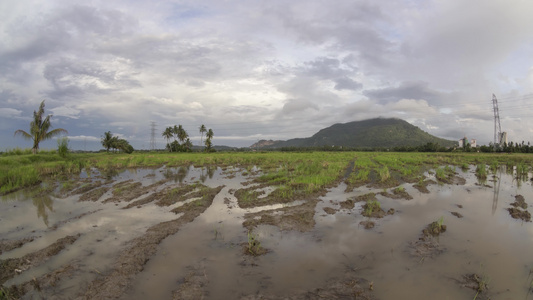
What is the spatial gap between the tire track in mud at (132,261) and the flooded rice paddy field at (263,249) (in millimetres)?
32

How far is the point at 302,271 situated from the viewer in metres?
5.18

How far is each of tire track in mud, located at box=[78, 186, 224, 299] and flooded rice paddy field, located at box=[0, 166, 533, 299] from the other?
3 cm

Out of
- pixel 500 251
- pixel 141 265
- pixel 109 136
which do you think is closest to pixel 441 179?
pixel 500 251

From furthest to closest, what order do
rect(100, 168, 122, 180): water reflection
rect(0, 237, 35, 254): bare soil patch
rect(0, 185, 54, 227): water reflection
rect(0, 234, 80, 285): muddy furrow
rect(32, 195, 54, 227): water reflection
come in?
1. rect(100, 168, 122, 180): water reflection
2. rect(0, 185, 54, 227): water reflection
3. rect(32, 195, 54, 227): water reflection
4. rect(0, 237, 35, 254): bare soil patch
5. rect(0, 234, 80, 285): muddy furrow

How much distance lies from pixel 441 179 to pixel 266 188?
13.4 metres

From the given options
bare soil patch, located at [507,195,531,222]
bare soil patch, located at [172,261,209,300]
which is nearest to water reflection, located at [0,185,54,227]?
bare soil patch, located at [172,261,209,300]

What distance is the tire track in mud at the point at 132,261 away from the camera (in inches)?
171

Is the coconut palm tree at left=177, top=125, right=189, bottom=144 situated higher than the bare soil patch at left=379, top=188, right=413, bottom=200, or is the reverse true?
the coconut palm tree at left=177, top=125, right=189, bottom=144

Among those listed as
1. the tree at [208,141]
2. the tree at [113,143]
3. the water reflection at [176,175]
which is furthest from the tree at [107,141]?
the water reflection at [176,175]

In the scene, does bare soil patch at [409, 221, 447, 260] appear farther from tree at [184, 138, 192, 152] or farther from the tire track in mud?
tree at [184, 138, 192, 152]

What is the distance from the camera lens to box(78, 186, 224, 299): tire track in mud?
14.3 feet

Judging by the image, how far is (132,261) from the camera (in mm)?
5426

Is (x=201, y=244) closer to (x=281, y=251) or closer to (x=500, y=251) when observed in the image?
(x=281, y=251)

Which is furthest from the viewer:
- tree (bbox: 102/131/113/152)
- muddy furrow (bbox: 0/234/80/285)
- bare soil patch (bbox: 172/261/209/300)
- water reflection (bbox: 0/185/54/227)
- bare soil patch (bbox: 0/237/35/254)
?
tree (bbox: 102/131/113/152)
